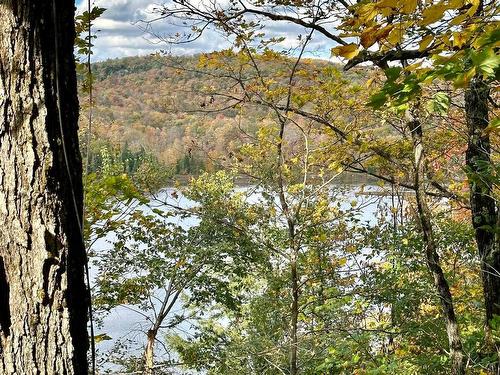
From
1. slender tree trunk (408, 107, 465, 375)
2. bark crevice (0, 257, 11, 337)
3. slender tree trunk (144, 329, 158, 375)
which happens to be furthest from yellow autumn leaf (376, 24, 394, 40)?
slender tree trunk (144, 329, 158, 375)

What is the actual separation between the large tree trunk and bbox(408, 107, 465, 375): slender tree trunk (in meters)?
2.49

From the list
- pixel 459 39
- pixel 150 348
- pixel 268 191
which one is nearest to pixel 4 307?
pixel 459 39

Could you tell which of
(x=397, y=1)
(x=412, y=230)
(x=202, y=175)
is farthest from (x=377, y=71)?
(x=202, y=175)

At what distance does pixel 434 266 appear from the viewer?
3311 mm

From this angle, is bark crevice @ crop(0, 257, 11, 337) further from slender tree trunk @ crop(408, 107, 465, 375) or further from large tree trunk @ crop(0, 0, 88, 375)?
slender tree trunk @ crop(408, 107, 465, 375)

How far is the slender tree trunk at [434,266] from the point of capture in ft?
10.1

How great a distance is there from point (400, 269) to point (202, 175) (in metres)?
4.64

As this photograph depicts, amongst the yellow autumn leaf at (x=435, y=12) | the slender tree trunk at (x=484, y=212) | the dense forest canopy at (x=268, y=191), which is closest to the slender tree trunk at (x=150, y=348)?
the dense forest canopy at (x=268, y=191)

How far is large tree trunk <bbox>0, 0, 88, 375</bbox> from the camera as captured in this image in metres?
1.00

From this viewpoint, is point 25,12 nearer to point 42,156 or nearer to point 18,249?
point 42,156

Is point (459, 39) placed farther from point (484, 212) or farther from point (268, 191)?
point (268, 191)

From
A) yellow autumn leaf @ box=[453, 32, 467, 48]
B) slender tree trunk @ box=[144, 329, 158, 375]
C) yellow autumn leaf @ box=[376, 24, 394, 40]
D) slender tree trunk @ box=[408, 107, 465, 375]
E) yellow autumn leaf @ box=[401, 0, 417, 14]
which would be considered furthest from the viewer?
slender tree trunk @ box=[144, 329, 158, 375]

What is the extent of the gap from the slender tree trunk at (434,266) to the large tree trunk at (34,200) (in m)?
2.49

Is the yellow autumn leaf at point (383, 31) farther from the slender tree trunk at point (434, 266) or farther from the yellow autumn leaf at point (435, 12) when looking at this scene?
the slender tree trunk at point (434, 266)
